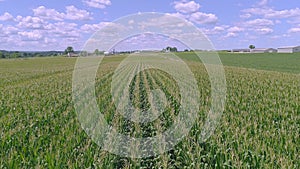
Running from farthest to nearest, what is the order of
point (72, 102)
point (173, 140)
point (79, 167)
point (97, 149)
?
point (72, 102) < point (173, 140) < point (97, 149) < point (79, 167)

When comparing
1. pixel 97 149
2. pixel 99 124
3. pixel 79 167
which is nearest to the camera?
pixel 79 167

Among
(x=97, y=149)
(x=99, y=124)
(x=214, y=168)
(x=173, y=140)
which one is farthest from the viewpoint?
(x=99, y=124)

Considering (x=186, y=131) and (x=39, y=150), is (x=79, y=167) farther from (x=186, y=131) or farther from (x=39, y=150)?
(x=186, y=131)

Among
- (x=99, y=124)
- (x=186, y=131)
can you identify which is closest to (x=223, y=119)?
(x=186, y=131)

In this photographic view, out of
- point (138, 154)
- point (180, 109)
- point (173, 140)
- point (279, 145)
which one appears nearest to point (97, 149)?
point (138, 154)

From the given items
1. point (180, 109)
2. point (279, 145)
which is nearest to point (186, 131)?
point (279, 145)

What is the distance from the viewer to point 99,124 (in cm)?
610

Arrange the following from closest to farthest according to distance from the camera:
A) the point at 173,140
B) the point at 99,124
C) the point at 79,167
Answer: the point at 79,167 → the point at 173,140 → the point at 99,124

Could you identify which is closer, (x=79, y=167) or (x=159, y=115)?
(x=79, y=167)

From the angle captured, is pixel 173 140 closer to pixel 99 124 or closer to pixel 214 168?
pixel 214 168

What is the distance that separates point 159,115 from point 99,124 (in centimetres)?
192

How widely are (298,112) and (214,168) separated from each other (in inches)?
180

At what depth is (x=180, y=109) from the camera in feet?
25.8

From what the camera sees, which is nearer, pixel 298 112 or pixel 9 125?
pixel 9 125
